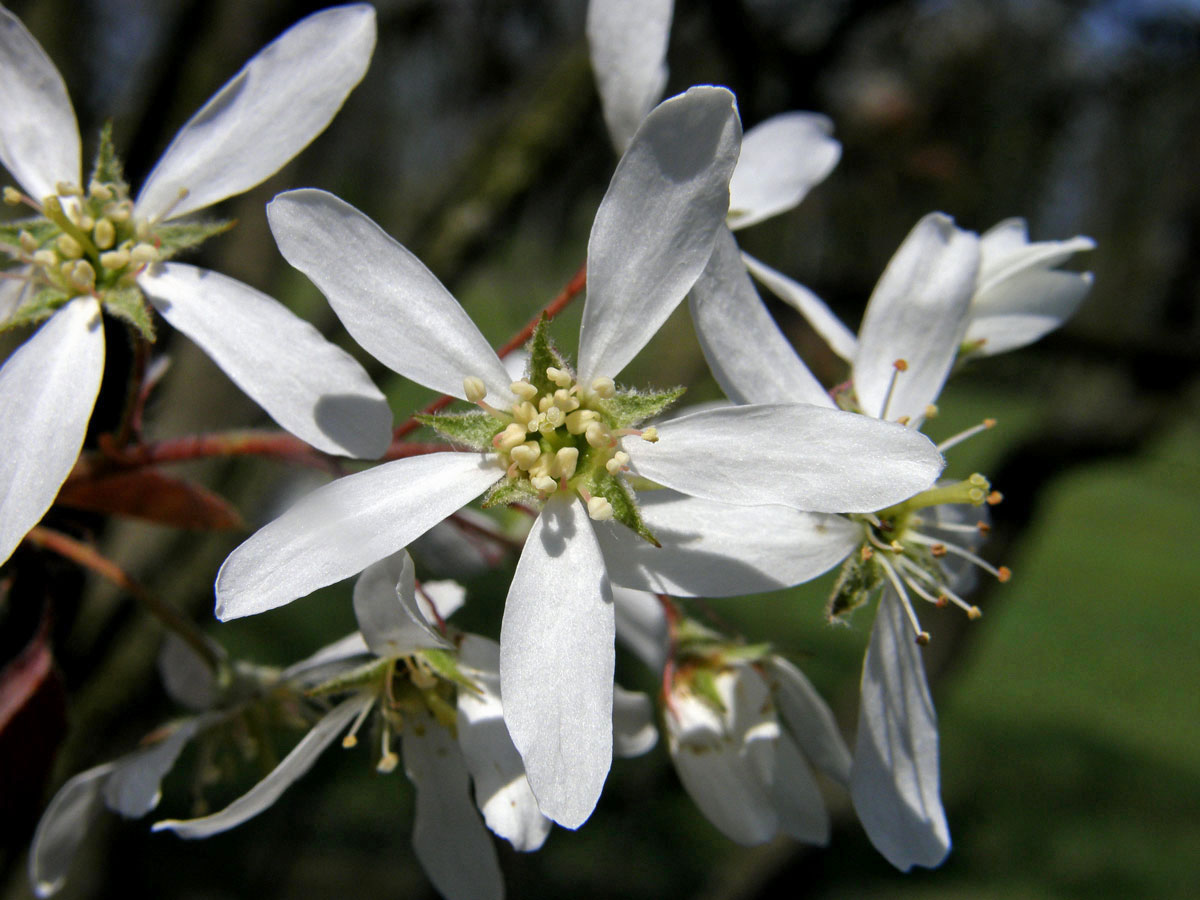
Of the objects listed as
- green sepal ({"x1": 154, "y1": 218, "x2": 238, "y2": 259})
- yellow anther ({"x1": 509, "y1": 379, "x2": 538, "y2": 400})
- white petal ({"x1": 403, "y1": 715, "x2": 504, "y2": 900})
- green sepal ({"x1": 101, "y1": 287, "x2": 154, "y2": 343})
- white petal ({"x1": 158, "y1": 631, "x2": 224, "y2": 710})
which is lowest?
white petal ({"x1": 403, "y1": 715, "x2": 504, "y2": 900})

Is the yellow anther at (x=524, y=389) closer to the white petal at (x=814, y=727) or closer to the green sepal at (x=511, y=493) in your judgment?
A: the green sepal at (x=511, y=493)

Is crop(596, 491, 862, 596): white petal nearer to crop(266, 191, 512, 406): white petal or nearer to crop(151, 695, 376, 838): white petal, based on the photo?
crop(266, 191, 512, 406): white petal

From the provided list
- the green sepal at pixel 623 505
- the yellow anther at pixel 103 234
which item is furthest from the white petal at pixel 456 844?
the yellow anther at pixel 103 234

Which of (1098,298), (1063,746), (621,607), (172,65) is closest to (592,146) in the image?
(172,65)

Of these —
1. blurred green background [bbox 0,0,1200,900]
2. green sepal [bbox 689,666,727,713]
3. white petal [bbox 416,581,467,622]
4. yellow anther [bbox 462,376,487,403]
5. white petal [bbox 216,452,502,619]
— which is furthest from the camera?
blurred green background [bbox 0,0,1200,900]

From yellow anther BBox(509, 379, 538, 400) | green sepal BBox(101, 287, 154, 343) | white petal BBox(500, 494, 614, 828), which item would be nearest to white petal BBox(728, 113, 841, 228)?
yellow anther BBox(509, 379, 538, 400)

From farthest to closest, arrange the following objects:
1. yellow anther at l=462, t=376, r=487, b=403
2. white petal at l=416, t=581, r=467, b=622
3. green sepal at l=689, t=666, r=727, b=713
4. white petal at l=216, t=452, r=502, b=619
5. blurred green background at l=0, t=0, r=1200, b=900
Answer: blurred green background at l=0, t=0, r=1200, b=900 < green sepal at l=689, t=666, r=727, b=713 < white petal at l=416, t=581, r=467, b=622 < yellow anther at l=462, t=376, r=487, b=403 < white petal at l=216, t=452, r=502, b=619
